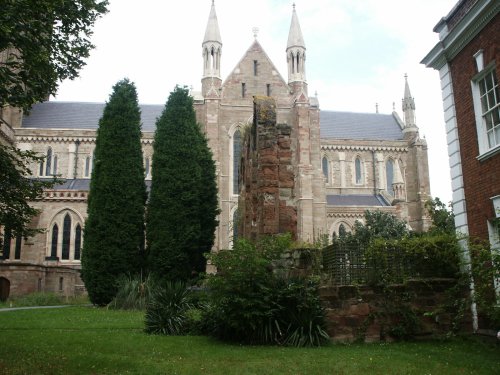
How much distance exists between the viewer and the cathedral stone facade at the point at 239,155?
123 feet

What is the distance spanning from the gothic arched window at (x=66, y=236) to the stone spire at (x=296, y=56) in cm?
2052

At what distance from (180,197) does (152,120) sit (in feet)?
81.6

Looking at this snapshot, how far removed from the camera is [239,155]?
3934 centimetres

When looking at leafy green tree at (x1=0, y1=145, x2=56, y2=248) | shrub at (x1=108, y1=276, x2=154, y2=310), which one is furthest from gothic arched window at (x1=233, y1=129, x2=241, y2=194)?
leafy green tree at (x1=0, y1=145, x2=56, y2=248)

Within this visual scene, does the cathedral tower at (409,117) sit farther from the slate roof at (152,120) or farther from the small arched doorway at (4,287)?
the small arched doorway at (4,287)

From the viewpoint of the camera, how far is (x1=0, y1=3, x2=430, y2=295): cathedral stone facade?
3753cm

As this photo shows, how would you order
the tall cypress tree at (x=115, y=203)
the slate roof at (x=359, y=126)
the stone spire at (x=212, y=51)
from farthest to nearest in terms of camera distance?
the slate roof at (x=359, y=126), the stone spire at (x=212, y=51), the tall cypress tree at (x=115, y=203)

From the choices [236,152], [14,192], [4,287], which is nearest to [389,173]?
[236,152]

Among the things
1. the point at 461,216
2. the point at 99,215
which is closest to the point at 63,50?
the point at 461,216

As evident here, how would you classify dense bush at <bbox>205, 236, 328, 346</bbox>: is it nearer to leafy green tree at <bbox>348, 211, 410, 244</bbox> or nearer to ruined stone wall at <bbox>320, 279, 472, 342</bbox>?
ruined stone wall at <bbox>320, 279, 472, 342</bbox>

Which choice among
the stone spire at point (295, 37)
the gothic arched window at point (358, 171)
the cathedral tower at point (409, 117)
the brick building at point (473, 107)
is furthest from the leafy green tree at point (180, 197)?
the cathedral tower at point (409, 117)

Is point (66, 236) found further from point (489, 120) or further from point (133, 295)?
point (489, 120)

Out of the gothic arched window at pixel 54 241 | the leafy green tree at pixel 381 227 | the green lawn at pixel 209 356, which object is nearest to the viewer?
the green lawn at pixel 209 356

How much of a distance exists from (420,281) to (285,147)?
5250mm
